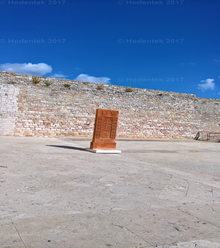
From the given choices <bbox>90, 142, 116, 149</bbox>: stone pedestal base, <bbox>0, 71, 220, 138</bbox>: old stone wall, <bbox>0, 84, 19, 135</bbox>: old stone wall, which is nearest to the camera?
<bbox>90, 142, 116, 149</bbox>: stone pedestal base

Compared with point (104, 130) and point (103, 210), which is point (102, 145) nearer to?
point (104, 130)

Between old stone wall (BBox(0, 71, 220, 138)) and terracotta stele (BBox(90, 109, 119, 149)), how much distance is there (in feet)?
17.7

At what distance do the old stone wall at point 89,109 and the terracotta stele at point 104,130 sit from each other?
17.7 ft

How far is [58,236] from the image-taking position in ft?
6.14

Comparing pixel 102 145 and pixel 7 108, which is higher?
pixel 7 108

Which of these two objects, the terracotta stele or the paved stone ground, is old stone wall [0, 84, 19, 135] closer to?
the terracotta stele

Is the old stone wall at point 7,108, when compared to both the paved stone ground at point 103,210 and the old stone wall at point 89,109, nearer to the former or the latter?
the old stone wall at point 89,109

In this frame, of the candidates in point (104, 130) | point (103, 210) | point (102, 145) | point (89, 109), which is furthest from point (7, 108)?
point (103, 210)

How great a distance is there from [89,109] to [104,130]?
5890 mm

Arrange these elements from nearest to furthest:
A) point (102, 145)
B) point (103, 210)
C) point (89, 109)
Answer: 1. point (103, 210)
2. point (102, 145)
3. point (89, 109)

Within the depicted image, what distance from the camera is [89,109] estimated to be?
44.4 ft

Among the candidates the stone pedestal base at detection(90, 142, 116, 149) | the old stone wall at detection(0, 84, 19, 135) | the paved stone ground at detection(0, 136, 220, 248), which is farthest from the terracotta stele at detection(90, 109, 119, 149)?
the old stone wall at detection(0, 84, 19, 135)

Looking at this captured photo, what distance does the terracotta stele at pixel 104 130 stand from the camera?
7.69 m

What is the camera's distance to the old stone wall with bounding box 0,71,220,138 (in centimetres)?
1178
